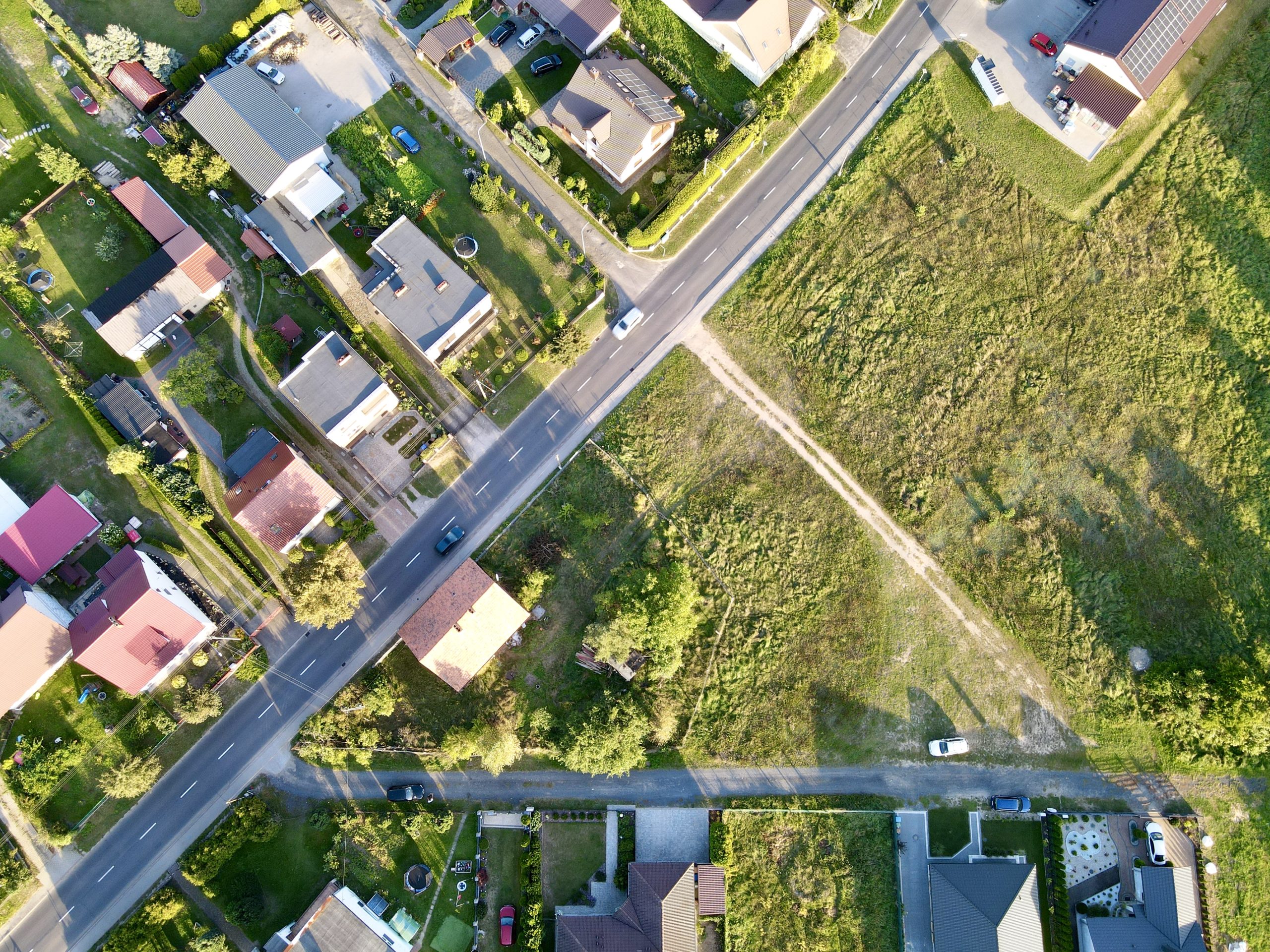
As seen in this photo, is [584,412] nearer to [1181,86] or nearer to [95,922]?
[95,922]

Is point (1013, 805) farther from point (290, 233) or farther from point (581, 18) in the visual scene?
point (290, 233)

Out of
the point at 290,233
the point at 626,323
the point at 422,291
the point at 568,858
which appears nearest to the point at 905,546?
the point at 626,323

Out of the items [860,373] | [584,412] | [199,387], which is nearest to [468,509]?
[584,412]

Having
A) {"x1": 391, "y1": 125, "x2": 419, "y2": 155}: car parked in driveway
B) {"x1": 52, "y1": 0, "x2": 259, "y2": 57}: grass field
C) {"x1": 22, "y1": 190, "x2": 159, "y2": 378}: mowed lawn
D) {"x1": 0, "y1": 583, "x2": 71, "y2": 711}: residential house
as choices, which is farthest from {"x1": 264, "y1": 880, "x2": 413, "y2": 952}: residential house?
{"x1": 52, "y1": 0, "x2": 259, "y2": 57}: grass field

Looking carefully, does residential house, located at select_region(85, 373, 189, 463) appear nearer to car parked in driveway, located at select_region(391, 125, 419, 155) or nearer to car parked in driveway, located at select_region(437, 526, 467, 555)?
car parked in driveway, located at select_region(437, 526, 467, 555)

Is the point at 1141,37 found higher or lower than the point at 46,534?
lower

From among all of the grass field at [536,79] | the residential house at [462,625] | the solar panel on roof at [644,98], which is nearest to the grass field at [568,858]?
the residential house at [462,625]
